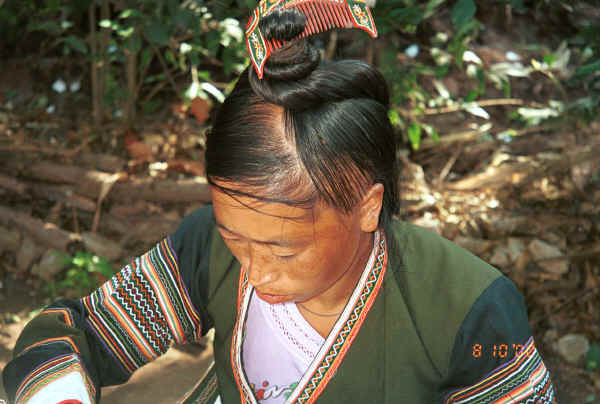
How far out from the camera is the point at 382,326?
1416mm

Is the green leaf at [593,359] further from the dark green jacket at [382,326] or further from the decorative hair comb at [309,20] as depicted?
the decorative hair comb at [309,20]

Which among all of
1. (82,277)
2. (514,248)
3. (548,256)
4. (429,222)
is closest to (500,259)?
(514,248)

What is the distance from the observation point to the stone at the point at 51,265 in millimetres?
3400

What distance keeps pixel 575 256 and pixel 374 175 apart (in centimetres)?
234

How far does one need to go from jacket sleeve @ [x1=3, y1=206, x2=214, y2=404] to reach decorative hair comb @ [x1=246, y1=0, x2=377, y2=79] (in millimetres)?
574

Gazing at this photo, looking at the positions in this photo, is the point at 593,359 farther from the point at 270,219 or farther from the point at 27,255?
the point at 27,255

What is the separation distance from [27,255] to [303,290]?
271 centimetres

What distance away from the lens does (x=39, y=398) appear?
4.14 ft

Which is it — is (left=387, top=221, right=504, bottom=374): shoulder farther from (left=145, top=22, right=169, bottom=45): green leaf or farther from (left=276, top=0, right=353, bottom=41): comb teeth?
(left=145, top=22, right=169, bottom=45): green leaf

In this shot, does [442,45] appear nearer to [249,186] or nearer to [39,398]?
[249,186]

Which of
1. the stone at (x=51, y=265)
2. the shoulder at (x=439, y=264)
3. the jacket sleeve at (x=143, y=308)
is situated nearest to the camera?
the shoulder at (x=439, y=264)

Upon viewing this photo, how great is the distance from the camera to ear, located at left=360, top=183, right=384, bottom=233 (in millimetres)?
1271

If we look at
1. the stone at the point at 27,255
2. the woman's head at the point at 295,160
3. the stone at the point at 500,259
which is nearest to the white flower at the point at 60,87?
the stone at the point at 27,255

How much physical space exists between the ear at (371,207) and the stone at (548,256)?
2192 mm
